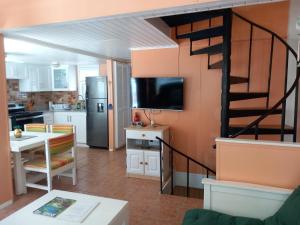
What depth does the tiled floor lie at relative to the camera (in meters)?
2.76

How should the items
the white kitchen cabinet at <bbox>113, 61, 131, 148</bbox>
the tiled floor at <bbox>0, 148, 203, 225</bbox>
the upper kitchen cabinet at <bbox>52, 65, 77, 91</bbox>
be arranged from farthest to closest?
the upper kitchen cabinet at <bbox>52, 65, 77, 91</bbox> < the white kitchen cabinet at <bbox>113, 61, 131, 148</bbox> < the tiled floor at <bbox>0, 148, 203, 225</bbox>

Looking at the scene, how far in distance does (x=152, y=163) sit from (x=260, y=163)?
2.13m

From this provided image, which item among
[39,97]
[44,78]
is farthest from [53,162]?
[39,97]

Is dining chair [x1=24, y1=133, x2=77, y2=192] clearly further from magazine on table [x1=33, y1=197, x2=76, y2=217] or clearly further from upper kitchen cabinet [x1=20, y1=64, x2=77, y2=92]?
upper kitchen cabinet [x1=20, y1=64, x2=77, y2=92]

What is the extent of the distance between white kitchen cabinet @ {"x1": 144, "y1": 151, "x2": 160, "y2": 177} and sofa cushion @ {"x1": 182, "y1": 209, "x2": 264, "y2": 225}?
1.95 meters

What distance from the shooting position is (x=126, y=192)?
3.39 m

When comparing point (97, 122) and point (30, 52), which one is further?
point (97, 122)

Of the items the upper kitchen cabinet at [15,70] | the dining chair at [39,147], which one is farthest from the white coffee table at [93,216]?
the upper kitchen cabinet at [15,70]

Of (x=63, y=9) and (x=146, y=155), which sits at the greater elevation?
(x=63, y=9)

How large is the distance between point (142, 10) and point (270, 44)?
7.29 feet

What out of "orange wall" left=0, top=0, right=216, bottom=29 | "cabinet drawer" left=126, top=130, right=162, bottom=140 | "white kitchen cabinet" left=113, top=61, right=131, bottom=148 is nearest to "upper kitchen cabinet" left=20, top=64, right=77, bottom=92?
"white kitchen cabinet" left=113, top=61, right=131, bottom=148

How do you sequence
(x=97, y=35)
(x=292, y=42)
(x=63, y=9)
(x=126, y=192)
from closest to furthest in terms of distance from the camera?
(x=63, y=9)
(x=97, y=35)
(x=292, y=42)
(x=126, y=192)

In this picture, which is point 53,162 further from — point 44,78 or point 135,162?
point 44,78

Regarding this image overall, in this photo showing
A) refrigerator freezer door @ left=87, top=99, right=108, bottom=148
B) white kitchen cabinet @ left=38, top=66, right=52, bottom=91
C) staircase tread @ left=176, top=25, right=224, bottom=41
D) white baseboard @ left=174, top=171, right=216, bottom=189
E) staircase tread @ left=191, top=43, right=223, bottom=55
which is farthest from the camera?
white kitchen cabinet @ left=38, top=66, right=52, bottom=91
